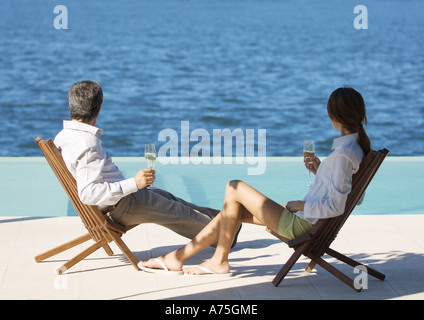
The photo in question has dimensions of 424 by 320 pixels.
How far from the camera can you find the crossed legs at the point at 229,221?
12.2 ft

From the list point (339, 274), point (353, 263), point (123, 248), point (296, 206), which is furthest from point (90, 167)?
point (353, 263)

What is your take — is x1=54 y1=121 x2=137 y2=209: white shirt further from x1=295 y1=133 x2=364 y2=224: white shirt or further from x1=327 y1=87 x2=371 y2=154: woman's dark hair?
x1=327 y1=87 x2=371 y2=154: woman's dark hair

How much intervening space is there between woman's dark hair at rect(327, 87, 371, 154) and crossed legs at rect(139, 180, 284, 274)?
0.52 m

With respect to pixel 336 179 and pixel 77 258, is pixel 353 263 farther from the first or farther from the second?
pixel 77 258

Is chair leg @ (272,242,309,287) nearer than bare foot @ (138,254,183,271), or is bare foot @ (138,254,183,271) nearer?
chair leg @ (272,242,309,287)

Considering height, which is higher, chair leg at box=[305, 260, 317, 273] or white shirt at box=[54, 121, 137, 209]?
white shirt at box=[54, 121, 137, 209]

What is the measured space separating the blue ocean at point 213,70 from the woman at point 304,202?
14.6m

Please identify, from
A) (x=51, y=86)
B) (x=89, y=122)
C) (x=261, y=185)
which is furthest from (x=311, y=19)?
(x=89, y=122)

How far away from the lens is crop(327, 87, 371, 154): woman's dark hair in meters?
3.55

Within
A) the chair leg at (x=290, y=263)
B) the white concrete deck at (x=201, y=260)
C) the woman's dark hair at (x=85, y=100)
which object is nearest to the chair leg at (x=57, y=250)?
the white concrete deck at (x=201, y=260)

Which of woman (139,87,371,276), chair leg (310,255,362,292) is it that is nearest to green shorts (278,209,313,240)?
woman (139,87,371,276)

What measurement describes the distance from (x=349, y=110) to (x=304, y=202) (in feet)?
1.63

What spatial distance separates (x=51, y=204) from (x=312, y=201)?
3201 mm
